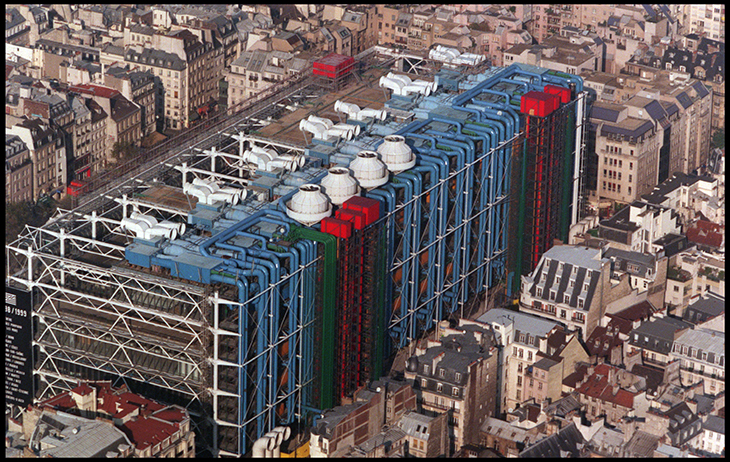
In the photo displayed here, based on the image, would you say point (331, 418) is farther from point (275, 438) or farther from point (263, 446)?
point (263, 446)

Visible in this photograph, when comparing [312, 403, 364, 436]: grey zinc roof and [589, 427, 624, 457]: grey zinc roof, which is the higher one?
[312, 403, 364, 436]: grey zinc roof

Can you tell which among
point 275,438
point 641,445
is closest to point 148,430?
point 275,438

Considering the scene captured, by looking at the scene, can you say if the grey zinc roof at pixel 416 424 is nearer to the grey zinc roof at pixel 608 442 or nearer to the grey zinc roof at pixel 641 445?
the grey zinc roof at pixel 608 442

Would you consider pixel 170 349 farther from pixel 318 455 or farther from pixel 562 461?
pixel 562 461

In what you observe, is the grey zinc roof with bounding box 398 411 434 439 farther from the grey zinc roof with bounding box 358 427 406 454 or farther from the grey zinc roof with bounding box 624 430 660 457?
the grey zinc roof with bounding box 624 430 660 457

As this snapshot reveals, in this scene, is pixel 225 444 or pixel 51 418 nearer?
pixel 51 418

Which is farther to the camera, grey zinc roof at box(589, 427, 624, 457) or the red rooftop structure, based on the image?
grey zinc roof at box(589, 427, 624, 457)

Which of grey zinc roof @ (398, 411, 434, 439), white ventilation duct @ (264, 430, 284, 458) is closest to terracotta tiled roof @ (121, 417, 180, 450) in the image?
white ventilation duct @ (264, 430, 284, 458)

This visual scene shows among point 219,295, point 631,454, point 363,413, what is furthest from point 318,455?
point 631,454

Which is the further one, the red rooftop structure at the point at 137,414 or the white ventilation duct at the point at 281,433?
the white ventilation duct at the point at 281,433

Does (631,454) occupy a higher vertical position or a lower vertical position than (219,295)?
lower

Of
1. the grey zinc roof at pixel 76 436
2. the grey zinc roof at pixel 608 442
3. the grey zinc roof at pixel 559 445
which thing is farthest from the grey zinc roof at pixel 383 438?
the grey zinc roof at pixel 76 436
